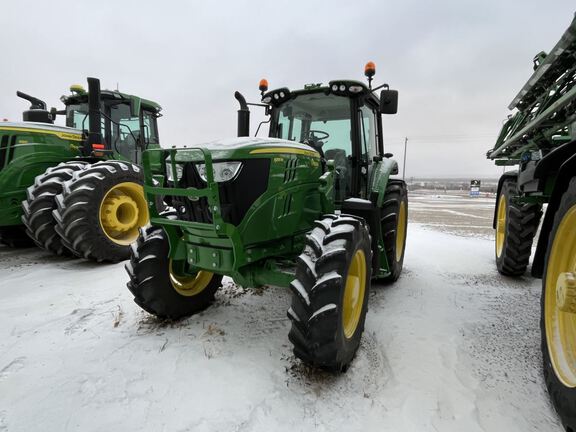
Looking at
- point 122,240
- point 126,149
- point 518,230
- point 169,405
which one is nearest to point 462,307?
point 518,230

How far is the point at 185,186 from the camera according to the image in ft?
8.74

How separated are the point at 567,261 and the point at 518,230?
257 cm

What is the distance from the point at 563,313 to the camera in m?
2.22

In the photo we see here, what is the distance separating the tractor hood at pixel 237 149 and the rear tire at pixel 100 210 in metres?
2.80

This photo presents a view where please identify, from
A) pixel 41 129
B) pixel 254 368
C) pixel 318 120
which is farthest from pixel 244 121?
pixel 41 129

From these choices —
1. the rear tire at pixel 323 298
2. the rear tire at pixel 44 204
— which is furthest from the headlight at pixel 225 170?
the rear tire at pixel 44 204

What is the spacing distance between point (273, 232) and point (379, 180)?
5.70 ft

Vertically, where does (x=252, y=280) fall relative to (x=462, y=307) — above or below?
above

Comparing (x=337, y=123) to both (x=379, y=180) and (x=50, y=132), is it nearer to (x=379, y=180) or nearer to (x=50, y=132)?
(x=379, y=180)

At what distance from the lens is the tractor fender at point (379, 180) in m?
3.88

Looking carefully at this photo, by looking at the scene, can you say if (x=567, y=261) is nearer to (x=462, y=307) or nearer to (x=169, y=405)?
(x=462, y=307)

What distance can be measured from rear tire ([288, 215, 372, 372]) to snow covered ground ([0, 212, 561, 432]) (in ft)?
0.85

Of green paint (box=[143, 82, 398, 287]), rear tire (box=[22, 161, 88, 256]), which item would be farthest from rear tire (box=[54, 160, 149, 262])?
green paint (box=[143, 82, 398, 287])

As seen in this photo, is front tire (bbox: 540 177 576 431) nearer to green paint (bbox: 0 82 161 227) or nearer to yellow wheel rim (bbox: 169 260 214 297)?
yellow wheel rim (bbox: 169 260 214 297)
